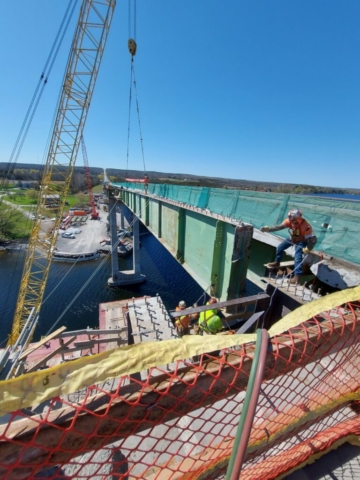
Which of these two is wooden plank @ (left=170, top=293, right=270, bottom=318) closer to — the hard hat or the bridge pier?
the hard hat

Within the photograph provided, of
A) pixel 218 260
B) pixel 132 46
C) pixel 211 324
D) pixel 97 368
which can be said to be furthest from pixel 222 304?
pixel 132 46

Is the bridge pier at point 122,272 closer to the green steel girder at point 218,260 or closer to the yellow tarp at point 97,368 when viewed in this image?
the green steel girder at point 218,260

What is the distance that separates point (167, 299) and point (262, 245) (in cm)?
2382

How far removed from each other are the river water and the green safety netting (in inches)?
825

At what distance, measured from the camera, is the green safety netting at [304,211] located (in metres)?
5.67

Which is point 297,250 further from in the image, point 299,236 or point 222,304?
point 222,304

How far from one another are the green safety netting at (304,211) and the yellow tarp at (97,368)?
17.5 ft

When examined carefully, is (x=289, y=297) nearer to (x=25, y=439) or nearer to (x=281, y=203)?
(x=281, y=203)

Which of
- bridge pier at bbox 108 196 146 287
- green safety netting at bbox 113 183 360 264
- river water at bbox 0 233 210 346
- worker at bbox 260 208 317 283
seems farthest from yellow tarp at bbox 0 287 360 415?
bridge pier at bbox 108 196 146 287

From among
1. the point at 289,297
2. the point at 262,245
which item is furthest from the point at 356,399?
the point at 262,245

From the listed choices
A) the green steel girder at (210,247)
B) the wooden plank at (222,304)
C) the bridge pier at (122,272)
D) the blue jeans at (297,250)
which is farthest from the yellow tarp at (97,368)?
the bridge pier at (122,272)

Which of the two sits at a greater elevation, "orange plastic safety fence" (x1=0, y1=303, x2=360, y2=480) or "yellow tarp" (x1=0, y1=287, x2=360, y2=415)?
"yellow tarp" (x1=0, y1=287, x2=360, y2=415)

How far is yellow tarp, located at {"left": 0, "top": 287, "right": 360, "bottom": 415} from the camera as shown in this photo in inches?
44.5

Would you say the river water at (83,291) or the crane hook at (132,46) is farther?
the river water at (83,291)
